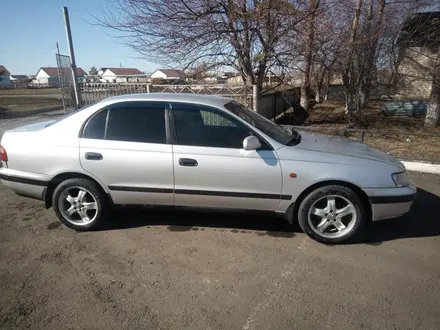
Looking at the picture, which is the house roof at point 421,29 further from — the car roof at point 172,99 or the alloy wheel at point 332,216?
the car roof at point 172,99

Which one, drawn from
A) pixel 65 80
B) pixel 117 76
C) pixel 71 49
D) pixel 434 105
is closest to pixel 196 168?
pixel 71 49

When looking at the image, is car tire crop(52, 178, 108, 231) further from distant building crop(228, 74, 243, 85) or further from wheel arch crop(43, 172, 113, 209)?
distant building crop(228, 74, 243, 85)

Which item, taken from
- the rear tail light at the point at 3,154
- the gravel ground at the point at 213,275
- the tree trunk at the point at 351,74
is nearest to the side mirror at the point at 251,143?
the gravel ground at the point at 213,275

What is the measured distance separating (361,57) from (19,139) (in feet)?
29.6

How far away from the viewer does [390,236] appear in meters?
3.45

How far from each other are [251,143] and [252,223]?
1.14 m

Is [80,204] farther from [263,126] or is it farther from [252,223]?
[263,126]

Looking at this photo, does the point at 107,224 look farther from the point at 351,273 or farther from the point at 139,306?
the point at 351,273

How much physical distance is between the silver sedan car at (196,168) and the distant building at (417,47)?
27.6 ft

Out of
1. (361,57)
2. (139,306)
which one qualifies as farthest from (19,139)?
(361,57)

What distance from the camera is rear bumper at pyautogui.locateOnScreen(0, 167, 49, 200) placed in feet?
11.5

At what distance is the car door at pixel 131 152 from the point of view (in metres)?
3.29

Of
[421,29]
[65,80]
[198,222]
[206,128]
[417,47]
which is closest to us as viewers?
[206,128]

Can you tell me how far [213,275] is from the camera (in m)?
2.77
